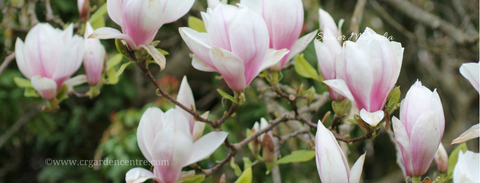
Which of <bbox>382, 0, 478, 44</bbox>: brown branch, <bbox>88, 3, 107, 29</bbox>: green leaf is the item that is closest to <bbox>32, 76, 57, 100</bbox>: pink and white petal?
<bbox>88, 3, 107, 29</bbox>: green leaf

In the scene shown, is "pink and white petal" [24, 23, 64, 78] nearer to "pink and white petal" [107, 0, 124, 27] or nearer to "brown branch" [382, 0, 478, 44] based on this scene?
"pink and white petal" [107, 0, 124, 27]

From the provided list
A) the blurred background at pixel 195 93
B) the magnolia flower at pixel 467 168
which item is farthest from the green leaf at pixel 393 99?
the blurred background at pixel 195 93

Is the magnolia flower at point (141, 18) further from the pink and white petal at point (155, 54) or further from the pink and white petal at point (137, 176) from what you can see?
the pink and white petal at point (137, 176)

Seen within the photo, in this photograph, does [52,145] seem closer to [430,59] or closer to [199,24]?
[199,24]

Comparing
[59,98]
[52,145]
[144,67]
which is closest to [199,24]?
[144,67]

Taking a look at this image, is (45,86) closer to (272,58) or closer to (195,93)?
(272,58)

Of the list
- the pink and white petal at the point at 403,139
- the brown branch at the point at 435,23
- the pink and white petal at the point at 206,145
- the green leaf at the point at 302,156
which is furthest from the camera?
the brown branch at the point at 435,23
